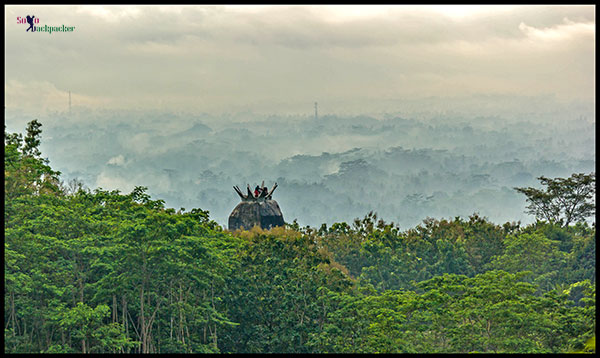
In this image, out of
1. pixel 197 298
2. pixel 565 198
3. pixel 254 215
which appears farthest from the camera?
pixel 565 198

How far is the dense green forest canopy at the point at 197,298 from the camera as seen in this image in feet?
97.8

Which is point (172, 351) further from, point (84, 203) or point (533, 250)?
point (533, 250)

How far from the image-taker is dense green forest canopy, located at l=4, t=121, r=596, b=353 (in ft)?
Result: 97.8

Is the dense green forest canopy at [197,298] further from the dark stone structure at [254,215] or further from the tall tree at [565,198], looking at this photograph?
the tall tree at [565,198]

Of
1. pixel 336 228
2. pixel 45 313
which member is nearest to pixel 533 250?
pixel 336 228

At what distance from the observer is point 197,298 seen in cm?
3362

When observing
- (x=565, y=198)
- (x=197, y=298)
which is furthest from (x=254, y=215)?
(x=565, y=198)

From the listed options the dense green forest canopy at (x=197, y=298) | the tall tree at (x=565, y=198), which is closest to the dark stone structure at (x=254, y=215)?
the dense green forest canopy at (x=197, y=298)

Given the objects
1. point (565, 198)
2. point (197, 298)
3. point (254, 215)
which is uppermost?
point (565, 198)

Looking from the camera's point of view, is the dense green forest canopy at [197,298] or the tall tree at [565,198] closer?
the dense green forest canopy at [197,298]

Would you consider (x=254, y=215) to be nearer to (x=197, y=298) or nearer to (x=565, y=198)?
(x=197, y=298)

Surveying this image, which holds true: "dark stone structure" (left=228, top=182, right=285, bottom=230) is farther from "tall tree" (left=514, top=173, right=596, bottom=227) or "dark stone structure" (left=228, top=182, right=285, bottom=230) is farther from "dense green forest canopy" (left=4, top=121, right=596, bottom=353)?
"tall tree" (left=514, top=173, right=596, bottom=227)

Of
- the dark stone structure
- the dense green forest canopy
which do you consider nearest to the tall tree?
the dark stone structure

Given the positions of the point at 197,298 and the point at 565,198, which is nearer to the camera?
the point at 197,298
